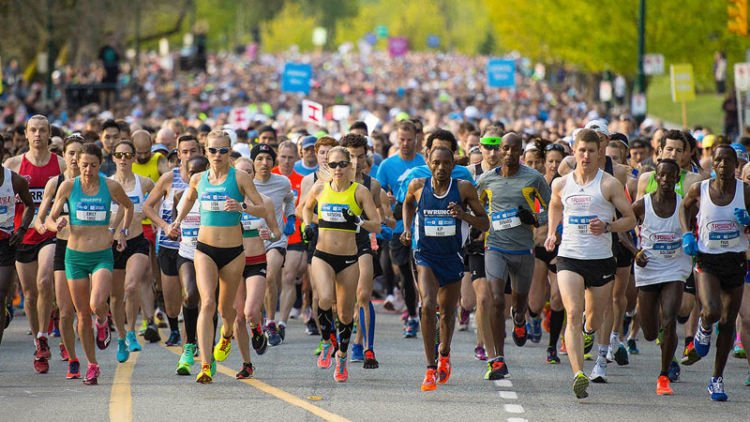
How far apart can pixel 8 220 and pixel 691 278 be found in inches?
224

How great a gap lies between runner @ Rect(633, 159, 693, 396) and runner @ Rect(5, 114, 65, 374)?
4795 mm

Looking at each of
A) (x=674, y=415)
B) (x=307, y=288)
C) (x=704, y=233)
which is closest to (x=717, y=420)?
(x=674, y=415)

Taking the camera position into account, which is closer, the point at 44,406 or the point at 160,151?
the point at 44,406

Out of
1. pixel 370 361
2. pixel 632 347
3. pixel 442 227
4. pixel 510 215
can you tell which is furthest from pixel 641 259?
pixel 632 347

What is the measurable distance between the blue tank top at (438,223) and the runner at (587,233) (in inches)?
29.4

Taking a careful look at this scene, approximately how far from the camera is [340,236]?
12.3 metres

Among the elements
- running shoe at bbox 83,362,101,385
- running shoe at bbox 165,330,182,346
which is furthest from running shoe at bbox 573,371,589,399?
running shoe at bbox 165,330,182,346

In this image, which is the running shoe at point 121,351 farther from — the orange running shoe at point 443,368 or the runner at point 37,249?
the orange running shoe at point 443,368

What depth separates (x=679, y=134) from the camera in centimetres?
1316

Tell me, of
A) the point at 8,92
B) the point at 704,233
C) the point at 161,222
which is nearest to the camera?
the point at 704,233

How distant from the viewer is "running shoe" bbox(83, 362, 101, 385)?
11875 millimetres

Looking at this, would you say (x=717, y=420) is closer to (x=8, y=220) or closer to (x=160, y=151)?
(x=8, y=220)

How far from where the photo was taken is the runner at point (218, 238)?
11.8 metres

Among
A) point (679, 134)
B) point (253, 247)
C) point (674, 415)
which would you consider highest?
point (679, 134)
